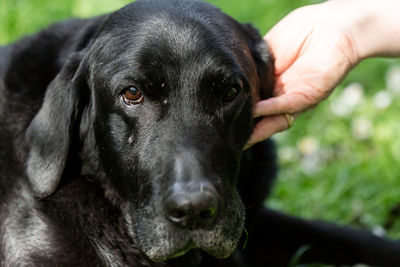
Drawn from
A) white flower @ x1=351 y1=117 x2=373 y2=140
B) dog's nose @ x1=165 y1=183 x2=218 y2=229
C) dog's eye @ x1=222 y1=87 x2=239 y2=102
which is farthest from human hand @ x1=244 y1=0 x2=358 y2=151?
white flower @ x1=351 y1=117 x2=373 y2=140

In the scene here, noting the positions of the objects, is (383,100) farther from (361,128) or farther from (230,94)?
(230,94)

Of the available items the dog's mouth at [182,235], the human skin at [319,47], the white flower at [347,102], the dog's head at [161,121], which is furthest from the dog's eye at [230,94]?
the white flower at [347,102]

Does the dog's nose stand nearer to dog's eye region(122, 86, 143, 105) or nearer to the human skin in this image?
dog's eye region(122, 86, 143, 105)

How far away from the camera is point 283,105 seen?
3211 millimetres

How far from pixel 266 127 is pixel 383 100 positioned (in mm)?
2223

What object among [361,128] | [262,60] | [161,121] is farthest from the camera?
[361,128]

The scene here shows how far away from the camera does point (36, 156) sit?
3.03m

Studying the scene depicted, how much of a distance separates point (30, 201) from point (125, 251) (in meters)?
0.51

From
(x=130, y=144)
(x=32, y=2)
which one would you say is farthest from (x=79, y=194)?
(x=32, y=2)

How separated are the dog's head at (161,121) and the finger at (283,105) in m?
0.09

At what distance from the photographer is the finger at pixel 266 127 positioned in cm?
320

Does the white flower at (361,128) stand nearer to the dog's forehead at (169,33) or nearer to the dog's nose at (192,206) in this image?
the dog's forehead at (169,33)

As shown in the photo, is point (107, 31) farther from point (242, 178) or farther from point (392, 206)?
point (392, 206)

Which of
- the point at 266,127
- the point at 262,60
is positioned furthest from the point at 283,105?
the point at 262,60
